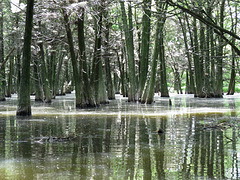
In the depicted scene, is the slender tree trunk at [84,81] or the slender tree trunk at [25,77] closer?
the slender tree trunk at [25,77]

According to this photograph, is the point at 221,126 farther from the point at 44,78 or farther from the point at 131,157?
the point at 44,78

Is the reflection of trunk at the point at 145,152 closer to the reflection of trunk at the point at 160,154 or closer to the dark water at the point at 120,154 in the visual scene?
the dark water at the point at 120,154

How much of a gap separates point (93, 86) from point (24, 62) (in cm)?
→ 703

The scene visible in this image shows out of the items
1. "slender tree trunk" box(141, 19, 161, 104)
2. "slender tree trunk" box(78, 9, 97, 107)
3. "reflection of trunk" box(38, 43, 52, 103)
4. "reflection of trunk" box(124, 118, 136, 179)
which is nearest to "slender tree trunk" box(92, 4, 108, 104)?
"slender tree trunk" box(78, 9, 97, 107)

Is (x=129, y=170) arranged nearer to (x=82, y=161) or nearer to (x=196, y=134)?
(x=82, y=161)

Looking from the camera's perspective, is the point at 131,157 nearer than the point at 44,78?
Yes

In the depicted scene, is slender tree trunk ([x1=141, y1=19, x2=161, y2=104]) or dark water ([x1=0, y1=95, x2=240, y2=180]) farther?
slender tree trunk ([x1=141, y1=19, x2=161, y2=104])

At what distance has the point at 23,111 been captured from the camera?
13.9 m

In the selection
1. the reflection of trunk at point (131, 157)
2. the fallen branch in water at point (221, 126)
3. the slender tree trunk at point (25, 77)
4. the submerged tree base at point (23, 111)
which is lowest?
the reflection of trunk at point (131, 157)

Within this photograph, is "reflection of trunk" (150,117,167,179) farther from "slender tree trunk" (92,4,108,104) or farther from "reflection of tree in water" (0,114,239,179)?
"slender tree trunk" (92,4,108,104)

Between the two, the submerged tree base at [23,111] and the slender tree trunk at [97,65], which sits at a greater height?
the slender tree trunk at [97,65]

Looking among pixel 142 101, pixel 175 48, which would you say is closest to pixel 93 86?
pixel 142 101

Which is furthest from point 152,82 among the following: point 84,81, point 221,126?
point 221,126

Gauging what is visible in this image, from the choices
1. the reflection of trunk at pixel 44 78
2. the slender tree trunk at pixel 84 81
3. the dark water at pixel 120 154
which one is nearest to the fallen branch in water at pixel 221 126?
the dark water at pixel 120 154
